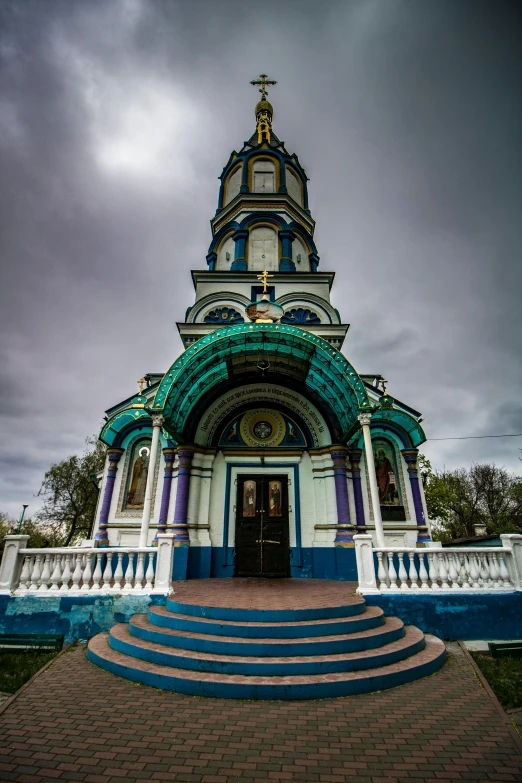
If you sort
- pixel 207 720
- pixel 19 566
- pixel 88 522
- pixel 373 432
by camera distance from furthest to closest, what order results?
1. pixel 88 522
2. pixel 373 432
3. pixel 19 566
4. pixel 207 720

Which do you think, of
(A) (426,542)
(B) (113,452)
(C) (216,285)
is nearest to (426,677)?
(A) (426,542)

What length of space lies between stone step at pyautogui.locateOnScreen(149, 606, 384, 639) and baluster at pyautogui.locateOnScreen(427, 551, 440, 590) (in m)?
1.68

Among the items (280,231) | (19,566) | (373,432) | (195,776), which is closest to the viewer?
(195,776)

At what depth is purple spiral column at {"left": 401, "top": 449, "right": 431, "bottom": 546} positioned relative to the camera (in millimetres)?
10789

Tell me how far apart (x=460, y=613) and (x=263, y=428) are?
22.3ft

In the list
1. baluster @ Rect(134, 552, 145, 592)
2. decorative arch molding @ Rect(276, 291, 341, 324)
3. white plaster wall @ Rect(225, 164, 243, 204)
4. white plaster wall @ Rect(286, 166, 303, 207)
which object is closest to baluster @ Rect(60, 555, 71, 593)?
baluster @ Rect(134, 552, 145, 592)

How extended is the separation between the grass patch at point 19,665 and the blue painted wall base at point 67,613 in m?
0.46

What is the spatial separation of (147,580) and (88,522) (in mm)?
22033

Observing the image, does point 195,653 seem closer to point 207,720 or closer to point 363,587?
point 207,720

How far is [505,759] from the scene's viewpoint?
11.3 ft

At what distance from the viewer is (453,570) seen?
7398 mm

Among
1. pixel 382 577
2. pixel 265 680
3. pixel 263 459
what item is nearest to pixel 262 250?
pixel 263 459

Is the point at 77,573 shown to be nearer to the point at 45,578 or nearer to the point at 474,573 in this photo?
the point at 45,578

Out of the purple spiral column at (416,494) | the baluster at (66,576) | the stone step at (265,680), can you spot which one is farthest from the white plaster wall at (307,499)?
the baluster at (66,576)
